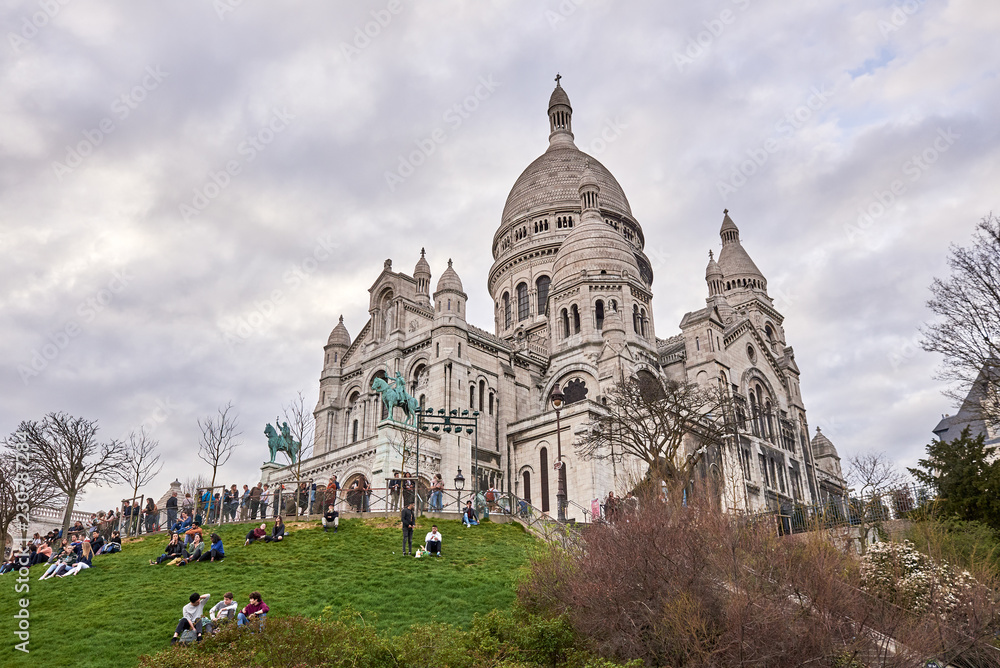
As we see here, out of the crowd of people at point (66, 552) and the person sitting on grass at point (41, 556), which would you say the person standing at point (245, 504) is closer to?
the crowd of people at point (66, 552)

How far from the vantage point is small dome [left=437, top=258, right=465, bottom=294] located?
1713 inches

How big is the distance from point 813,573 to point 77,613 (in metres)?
15.6

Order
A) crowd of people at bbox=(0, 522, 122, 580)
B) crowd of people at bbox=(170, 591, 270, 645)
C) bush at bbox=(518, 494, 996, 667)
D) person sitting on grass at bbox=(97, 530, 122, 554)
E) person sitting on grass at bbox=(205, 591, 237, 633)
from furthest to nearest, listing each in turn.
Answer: person sitting on grass at bbox=(97, 530, 122, 554) < crowd of people at bbox=(0, 522, 122, 580) < person sitting on grass at bbox=(205, 591, 237, 633) < crowd of people at bbox=(170, 591, 270, 645) < bush at bbox=(518, 494, 996, 667)

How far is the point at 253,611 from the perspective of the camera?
14922 mm

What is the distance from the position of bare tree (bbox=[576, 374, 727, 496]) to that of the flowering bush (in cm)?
869

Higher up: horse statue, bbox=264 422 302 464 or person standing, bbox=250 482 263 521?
horse statue, bbox=264 422 302 464

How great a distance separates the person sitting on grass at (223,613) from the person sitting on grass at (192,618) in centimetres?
26

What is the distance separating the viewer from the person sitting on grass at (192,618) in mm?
14266

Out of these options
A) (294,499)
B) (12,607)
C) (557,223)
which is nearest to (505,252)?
(557,223)

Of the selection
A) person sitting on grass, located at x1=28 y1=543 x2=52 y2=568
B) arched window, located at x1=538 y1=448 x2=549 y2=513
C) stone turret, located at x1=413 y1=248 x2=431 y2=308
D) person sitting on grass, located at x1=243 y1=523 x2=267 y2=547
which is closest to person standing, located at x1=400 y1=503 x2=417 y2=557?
person sitting on grass, located at x1=243 y1=523 x2=267 y2=547

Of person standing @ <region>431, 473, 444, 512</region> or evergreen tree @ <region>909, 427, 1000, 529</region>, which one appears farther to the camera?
person standing @ <region>431, 473, 444, 512</region>

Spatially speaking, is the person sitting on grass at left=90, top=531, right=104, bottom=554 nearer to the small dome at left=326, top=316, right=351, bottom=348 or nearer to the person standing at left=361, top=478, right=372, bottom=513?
the person standing at left=361, top=478, right=372, bottom=513

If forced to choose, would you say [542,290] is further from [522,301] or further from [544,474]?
[544,474]

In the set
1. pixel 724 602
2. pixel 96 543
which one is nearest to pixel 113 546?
pixel 96 543
